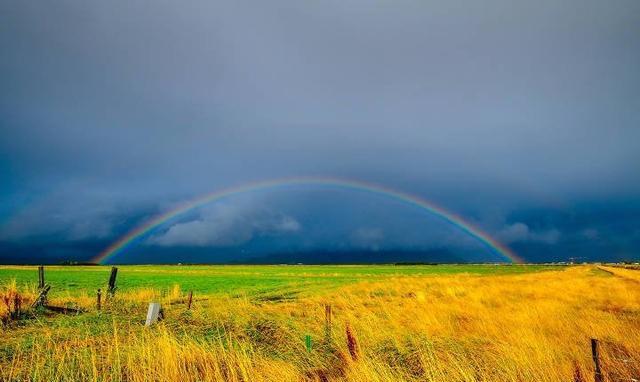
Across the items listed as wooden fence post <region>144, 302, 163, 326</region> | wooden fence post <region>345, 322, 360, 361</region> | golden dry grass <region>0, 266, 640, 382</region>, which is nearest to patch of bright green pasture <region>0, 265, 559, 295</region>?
wooden fence post <region>144, 302, 163, 326</region>

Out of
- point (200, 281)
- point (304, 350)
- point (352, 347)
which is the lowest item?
point (200, 281)

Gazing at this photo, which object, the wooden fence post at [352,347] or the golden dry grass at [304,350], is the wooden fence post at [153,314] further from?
the wooden fence post at [352,347]

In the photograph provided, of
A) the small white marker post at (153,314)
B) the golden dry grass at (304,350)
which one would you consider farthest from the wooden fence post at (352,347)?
the small white marker post at (153,314)

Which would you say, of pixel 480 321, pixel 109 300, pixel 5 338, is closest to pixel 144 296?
pixel 109 300

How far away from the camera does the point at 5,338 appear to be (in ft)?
35.3

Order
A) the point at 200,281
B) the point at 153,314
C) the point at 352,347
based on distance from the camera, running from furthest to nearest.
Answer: the point at 200,281 → the point at 153,314 → the point at 352,347

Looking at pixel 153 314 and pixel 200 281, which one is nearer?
pixel 153 314

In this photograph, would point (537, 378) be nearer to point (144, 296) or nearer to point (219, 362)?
point (219, 362)

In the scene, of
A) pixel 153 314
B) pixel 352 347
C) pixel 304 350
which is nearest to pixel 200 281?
pixel 153 314

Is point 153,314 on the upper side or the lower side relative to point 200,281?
upper

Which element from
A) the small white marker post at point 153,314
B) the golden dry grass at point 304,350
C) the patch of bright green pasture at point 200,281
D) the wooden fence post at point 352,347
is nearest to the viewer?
the golden dry grass at point 304,350

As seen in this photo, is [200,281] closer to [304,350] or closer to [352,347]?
[304,350]

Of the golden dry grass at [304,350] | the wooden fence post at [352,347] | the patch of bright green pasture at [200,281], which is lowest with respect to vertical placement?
the patch of bright green pasture at [200,281]

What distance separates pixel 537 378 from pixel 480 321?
692cm
